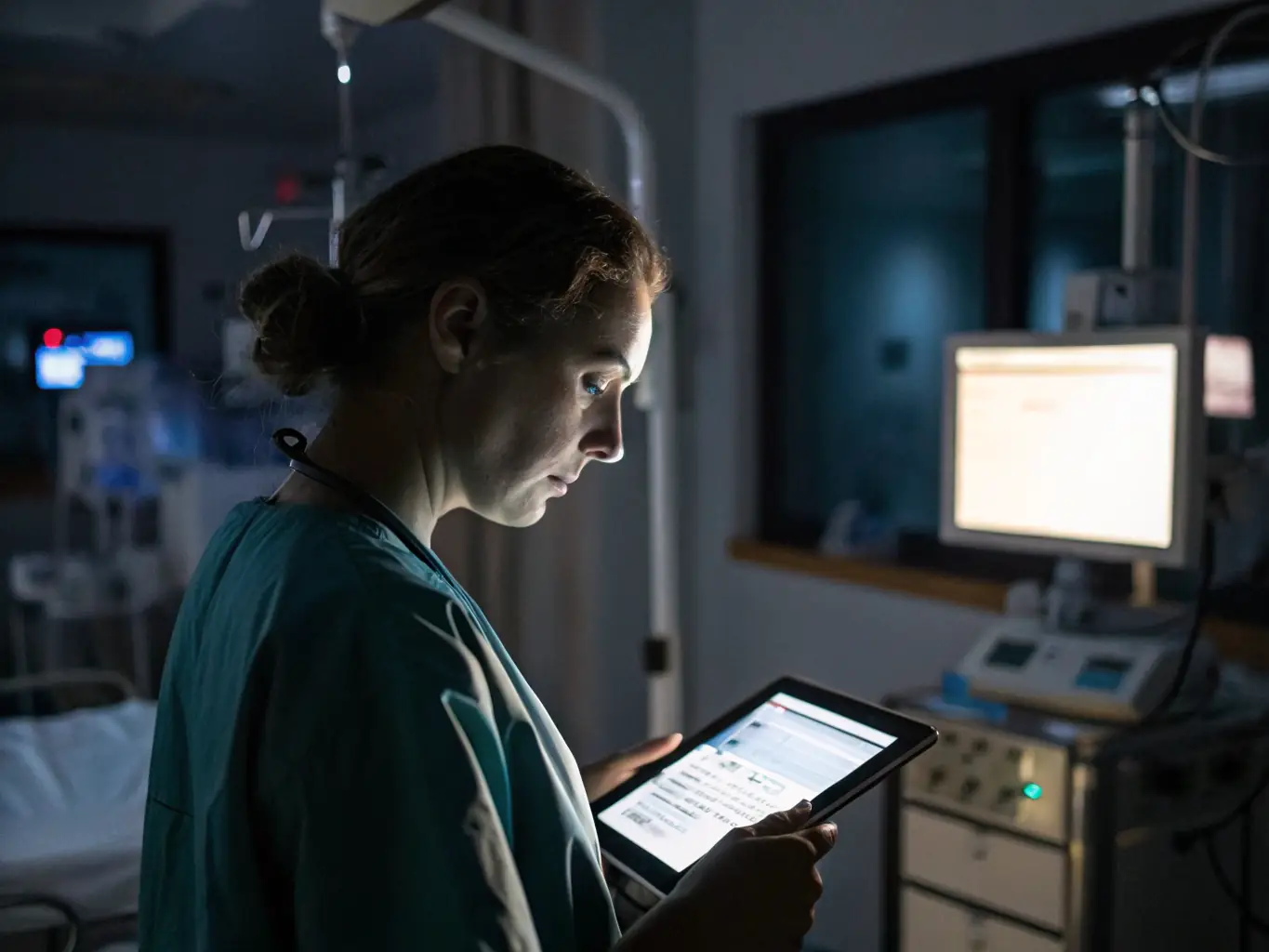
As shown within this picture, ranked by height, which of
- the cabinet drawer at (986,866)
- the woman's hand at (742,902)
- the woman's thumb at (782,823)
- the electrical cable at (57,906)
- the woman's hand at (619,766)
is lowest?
the cabinet drawer at (986,866)

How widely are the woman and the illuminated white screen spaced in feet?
3.85

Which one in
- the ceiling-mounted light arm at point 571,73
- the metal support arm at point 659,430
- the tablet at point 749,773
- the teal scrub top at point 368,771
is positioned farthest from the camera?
the metal support arm at point 659,430

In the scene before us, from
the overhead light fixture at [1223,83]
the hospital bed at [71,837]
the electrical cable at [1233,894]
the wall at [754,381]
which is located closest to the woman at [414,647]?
the hospital bed at [71,837]

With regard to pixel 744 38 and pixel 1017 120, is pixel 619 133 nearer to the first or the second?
pixel 744 38

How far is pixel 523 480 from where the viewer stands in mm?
891

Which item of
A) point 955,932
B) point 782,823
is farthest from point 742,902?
point 955,932

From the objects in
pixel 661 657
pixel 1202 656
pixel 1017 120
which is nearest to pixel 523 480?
pixel 1202 656

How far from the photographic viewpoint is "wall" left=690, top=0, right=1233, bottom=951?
258cm

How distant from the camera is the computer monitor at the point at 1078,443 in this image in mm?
1815

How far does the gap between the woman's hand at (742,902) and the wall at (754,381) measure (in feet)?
5.80

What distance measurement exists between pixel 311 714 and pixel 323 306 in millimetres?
278

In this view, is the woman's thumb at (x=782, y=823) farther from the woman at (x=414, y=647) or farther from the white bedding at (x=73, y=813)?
the white bedding at (x=73, y=813)

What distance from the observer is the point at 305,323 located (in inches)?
33.1

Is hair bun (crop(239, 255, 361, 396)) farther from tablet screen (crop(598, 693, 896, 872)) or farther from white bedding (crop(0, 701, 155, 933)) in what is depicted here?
white bedding (crop(0, 701, 155, 933))
